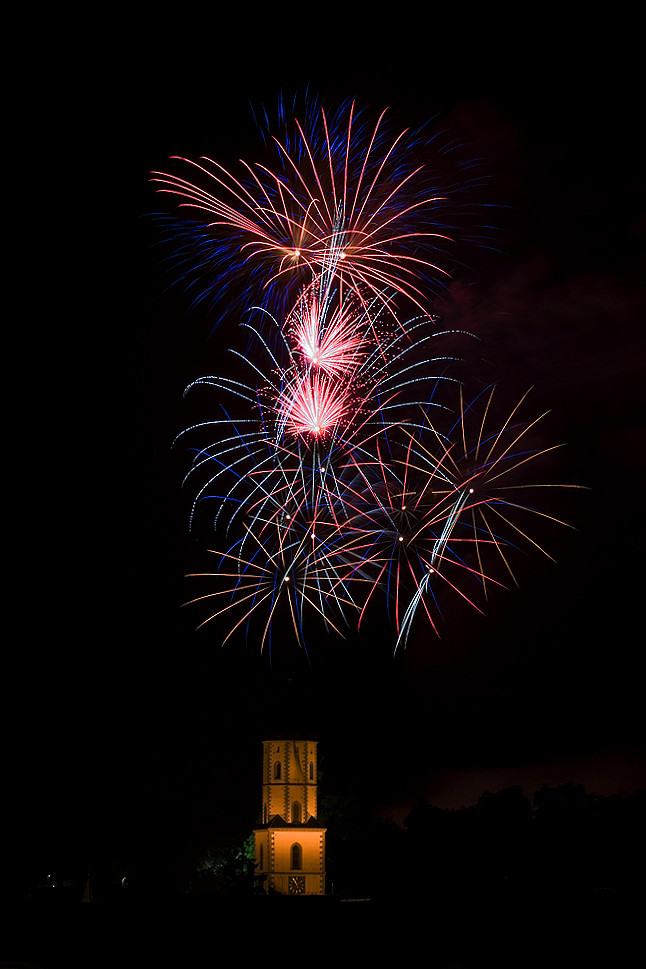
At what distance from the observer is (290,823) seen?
5650 centimetres

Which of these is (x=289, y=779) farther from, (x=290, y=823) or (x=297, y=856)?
(x=297, y=856)

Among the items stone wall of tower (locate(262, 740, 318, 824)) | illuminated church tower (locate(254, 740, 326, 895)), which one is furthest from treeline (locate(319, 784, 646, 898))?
stone wall of tower (locate(262, 740, 318, 824))

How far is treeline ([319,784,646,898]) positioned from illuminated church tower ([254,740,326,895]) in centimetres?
227

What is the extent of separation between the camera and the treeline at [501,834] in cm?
5259

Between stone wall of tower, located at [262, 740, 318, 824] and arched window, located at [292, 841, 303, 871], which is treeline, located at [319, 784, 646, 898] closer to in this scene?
arched window, located at [292, 841, 303, 871]

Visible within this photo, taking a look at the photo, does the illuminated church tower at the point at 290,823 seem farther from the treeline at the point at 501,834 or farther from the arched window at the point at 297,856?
the treeline at the point at 501,834

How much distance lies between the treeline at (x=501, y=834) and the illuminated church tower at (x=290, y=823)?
2.27m

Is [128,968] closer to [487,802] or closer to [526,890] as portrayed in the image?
[526,890]

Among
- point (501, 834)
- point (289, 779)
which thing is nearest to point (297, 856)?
point (289, 779)

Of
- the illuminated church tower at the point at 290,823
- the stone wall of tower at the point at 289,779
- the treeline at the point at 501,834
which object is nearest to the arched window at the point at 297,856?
the illuminated church tower at the point at 290,823

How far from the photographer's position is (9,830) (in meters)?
35.8

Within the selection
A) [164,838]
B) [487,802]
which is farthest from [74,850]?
[487,802]

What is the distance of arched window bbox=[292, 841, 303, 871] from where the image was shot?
55.8 metres

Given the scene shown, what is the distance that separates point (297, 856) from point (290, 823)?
5.72 feet
